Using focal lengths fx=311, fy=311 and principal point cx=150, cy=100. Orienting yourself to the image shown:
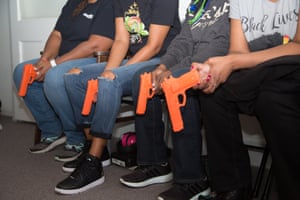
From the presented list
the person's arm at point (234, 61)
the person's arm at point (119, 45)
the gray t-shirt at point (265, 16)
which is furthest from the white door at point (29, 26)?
the person's arm at point (234, 61)

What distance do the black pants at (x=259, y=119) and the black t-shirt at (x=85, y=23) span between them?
860 millimetres

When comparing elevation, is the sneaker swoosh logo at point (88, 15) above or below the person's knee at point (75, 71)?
above

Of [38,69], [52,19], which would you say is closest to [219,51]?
[38,69]

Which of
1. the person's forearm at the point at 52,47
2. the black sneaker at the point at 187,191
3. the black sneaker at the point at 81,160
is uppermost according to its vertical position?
the person's forearm at the point at 52,47

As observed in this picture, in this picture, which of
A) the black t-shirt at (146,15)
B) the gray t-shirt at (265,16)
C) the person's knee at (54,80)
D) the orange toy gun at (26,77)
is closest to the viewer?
the gray t-shirt at (265,16)

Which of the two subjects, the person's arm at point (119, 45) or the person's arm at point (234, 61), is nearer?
the person's arm at point (234, 61)

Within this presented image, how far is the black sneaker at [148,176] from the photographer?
1229mm

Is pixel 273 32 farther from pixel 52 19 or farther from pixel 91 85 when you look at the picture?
pixel 52 19

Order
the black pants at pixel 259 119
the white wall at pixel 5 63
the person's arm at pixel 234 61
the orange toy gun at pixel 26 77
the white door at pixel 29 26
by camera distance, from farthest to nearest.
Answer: the white wall at pixel 5 63
the white door at pixel 29 26
the orange toy gun at pixel 26 77
the person's arm at pixel 234 61
the black pants at pixel 259 119

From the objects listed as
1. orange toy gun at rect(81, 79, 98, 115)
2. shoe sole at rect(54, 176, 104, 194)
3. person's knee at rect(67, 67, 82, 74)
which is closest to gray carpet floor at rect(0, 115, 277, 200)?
shoe sole at rect(54, 176, 104, 194)

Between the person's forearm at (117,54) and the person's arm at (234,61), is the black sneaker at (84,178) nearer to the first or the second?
the person's forearm at (117,54)

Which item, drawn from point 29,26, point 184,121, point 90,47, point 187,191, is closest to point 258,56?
point 184,121

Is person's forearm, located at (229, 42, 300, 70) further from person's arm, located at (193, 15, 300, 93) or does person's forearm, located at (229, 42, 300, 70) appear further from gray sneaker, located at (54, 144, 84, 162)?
gray sneaker, located at (54, 144, 84, 162)

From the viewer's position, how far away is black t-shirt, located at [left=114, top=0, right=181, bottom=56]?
133cm
